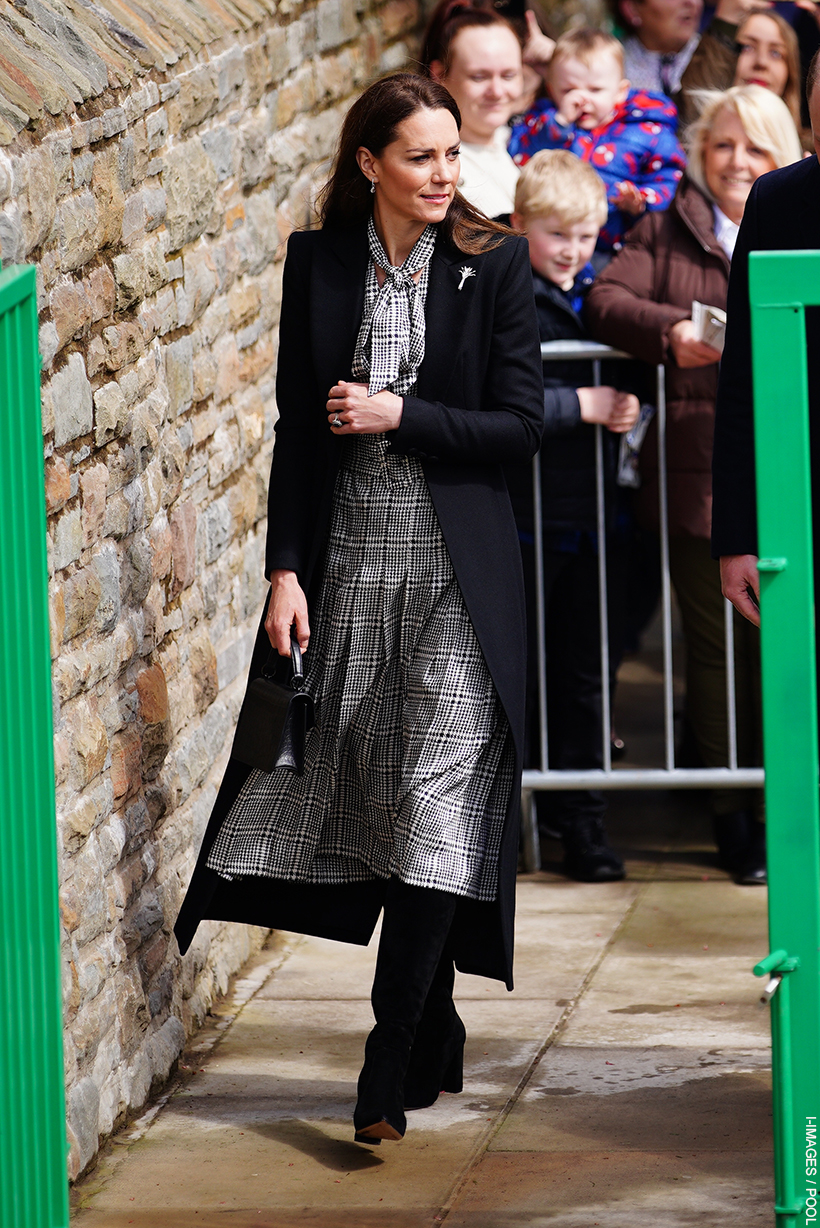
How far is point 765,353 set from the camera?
250 centimetres

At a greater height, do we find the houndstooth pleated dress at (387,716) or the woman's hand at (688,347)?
the woman's hand at (688,347)

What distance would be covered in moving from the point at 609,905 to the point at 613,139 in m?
2.50

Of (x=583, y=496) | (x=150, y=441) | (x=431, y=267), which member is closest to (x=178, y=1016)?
(x=150, y=441)

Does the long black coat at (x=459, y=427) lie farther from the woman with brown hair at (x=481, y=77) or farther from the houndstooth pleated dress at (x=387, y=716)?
the woman with brown hair at (x=481, y=77)

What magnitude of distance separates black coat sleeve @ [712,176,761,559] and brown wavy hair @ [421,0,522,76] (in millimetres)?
2607

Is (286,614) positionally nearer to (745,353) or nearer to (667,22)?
(745,353)

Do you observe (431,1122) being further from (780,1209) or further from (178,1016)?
(780,1209)

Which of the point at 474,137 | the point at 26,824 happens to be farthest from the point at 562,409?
the point at 26,824

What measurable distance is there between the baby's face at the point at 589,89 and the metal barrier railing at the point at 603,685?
3.58ft

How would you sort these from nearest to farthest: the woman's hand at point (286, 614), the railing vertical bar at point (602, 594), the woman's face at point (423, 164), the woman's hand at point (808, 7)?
the woman's face at point (423, 164) < the woman's hand at point (286, 614) < the railing vertical bar at point (602, 594) < the woman's hand at point (808, 7)

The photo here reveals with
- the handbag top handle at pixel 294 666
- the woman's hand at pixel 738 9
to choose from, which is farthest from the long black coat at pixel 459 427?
the woman's hand at pixel 738 9

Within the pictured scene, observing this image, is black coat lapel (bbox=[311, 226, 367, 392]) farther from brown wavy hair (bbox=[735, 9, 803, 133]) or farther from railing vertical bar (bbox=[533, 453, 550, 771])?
brown wavy hair (bbox=[735, 9, 803, 133])

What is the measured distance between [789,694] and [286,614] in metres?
1.23

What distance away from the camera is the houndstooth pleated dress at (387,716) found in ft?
11.3
